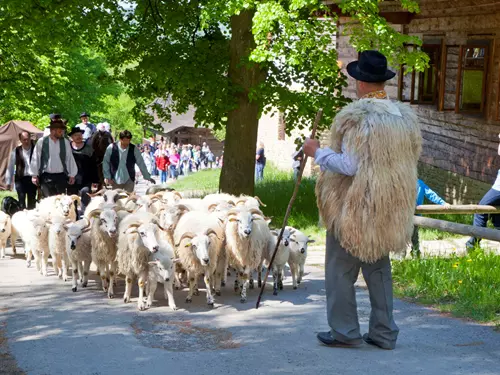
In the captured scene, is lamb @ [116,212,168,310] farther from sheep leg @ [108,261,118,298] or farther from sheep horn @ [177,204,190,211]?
sheep horn @ [177,204,190,211]

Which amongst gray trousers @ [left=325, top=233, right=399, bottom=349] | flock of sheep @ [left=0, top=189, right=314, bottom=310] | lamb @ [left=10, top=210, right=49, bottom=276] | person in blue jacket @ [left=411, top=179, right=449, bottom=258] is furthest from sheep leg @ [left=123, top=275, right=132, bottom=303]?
person in blue jacket @ [left=411, top=179, right=449, bottom=258]

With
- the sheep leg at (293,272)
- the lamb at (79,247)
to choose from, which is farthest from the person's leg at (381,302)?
the lamb at (79,247)

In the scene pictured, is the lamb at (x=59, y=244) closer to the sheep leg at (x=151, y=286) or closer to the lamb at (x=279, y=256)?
Answer: the sheep leg at (x=151, y=286)

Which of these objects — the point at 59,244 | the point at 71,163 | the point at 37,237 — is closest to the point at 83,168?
the point at 71,163

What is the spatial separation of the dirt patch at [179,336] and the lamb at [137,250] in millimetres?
1101

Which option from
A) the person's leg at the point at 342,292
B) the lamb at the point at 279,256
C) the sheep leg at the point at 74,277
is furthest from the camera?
the sheep leg at the point at 74,277

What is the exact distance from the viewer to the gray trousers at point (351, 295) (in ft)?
22.6

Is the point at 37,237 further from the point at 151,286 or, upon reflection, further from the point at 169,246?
the point at 151,286

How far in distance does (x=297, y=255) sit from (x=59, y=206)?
418 cm

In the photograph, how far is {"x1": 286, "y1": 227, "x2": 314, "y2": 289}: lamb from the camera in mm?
10945

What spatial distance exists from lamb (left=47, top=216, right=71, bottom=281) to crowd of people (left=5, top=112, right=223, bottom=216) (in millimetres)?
2112

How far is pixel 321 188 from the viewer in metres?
7.04

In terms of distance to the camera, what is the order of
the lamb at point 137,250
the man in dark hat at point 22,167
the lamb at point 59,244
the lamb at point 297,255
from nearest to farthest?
1. the lamb at point 137,250
2. the lamb at point 297,255
3. the lamb at point 59,244
4. the man in dark hat at point 22,167

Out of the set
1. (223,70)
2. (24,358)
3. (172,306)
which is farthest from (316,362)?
(223,70)
